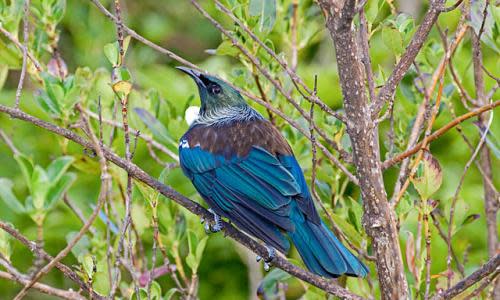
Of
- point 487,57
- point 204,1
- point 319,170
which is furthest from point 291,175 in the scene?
point 204,1

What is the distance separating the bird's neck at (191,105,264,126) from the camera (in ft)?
11.9

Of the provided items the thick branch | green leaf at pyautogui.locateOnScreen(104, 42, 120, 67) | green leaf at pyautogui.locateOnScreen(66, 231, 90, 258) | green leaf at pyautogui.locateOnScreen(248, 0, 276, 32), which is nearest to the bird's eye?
green leaf at pyautogui.locateOnScreen(248, 0, 276, 32)

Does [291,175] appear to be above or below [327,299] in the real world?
above

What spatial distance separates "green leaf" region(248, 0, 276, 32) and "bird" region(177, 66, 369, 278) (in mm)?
255

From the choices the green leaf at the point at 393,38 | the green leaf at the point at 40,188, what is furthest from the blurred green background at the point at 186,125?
the green leaf at the point at 40,188

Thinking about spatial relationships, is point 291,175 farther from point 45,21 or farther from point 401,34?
point 45,21

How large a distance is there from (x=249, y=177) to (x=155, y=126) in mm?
419

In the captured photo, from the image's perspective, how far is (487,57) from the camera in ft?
19.7

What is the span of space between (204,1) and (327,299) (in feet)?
16.0

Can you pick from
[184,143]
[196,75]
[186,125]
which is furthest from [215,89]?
[184,143]

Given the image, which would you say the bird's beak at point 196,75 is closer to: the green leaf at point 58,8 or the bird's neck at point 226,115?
the bird's neck at point 226,115

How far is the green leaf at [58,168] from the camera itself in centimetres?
A: 322

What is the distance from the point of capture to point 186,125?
355cm

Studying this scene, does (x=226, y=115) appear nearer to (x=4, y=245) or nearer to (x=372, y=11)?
(x=372, y=11)
